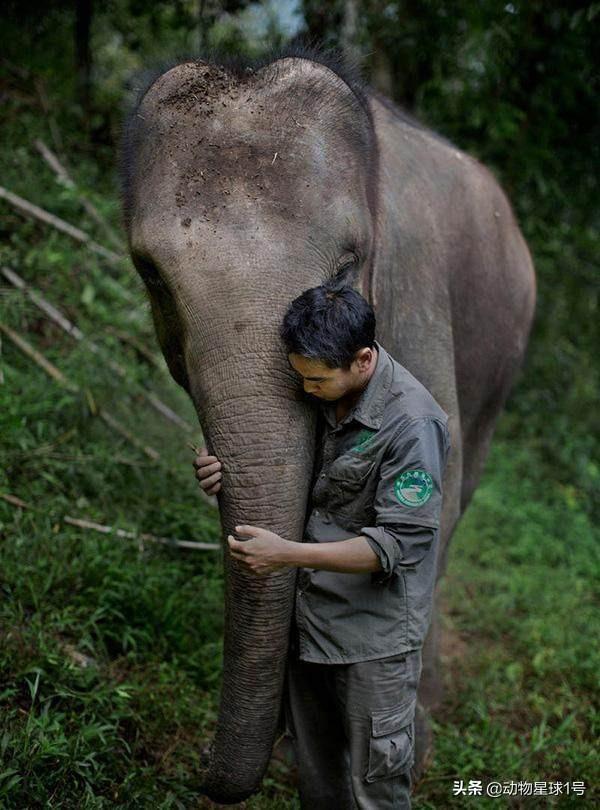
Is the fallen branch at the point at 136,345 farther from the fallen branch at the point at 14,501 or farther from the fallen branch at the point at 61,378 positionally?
the fallen branch at the point at 14,501

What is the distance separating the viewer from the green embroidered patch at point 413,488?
2.41m

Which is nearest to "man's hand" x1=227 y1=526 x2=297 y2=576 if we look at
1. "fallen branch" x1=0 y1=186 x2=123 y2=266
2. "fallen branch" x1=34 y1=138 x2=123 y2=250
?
"fallen branch" x1=0 y1=186 x2=123 y2=266

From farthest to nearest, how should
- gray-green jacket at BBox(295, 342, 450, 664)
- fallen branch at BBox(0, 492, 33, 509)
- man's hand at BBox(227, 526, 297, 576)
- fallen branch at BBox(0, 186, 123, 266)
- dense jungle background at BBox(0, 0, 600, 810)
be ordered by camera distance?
1. fallen branch at BBox(0, 186, 123, 266)
2. fallen branch at BBox(0, 492, 33, 509)
3. dense jungle background at BBox(0, 0, 600, 810)
4. gray-green jacket at BBox(295, 342, 450, 664)
5. man's hand at BBox(227, 526, 297, 576)

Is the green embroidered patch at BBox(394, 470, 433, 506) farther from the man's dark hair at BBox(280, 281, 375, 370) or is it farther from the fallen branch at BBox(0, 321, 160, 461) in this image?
the fallen branch at BBox(0, 321, 160, 461)

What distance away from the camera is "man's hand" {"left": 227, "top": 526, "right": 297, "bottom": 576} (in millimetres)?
2307

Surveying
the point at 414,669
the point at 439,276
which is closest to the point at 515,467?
the point at 439,276

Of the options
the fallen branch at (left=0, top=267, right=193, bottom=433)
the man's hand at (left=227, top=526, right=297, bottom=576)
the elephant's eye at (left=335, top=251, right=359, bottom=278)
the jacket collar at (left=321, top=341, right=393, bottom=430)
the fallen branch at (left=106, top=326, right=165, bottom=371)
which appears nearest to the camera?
the man's hand at (left=227, top=526, right=297, bottom=576)

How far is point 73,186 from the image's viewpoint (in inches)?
265

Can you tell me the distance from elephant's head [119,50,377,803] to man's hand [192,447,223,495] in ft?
0.08

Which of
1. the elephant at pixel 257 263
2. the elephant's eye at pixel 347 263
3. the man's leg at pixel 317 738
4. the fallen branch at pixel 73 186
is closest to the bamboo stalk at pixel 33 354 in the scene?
the fallen branch at pixel 73 186

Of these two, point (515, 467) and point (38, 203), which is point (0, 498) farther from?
point (515, 467)

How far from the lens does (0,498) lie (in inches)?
168

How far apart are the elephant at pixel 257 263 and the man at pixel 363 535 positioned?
0.33ft

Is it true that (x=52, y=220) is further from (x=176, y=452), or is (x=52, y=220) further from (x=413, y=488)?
(x=413, y=488)
